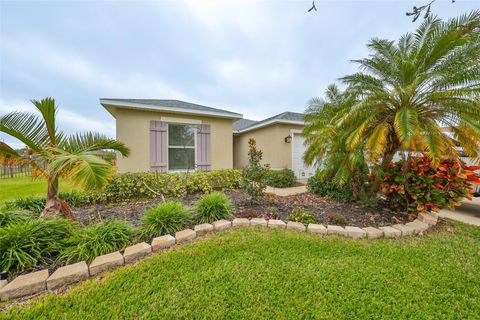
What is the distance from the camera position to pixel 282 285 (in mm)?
2025

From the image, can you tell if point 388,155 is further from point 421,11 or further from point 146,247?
point 146,247

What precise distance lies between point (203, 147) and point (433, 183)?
21.6 feet

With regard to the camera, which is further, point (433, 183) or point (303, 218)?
point (433, 183)

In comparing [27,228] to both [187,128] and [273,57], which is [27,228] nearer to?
[187,128]

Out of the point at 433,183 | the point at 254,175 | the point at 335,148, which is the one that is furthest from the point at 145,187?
the point at 433,183

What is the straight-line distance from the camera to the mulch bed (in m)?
3.81

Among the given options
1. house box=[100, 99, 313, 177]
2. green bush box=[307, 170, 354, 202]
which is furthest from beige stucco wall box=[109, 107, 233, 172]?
green bush box=[307, 170, 354, 202]

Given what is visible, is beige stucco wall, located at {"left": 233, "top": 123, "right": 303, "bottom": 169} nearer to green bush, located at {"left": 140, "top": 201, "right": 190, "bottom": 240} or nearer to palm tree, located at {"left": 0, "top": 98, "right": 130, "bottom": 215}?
green bush, located at {"left": 140, "top": 201, "right": 190, "bottom": 240}

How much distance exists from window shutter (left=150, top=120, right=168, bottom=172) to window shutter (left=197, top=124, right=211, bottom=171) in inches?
47.7

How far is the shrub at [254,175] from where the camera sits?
431 centimetres

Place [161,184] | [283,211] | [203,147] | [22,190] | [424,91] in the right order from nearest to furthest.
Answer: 1. [424,91]
2. [283,211]
3. [161,184]
4. [22,190]
5. [203,147]

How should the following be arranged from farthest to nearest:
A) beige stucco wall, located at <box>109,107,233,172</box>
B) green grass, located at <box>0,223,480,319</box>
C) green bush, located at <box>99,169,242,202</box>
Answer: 1. beige stucco wall, located at <box>109,107,233,172</box>
2. green bush, located at <box>99,169,242,202</box>
3. green grass, located at <box>0,223,480,319</box>

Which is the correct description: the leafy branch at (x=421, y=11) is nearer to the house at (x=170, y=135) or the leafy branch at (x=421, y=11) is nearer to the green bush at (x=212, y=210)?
the green bush at (x=212, y=210)

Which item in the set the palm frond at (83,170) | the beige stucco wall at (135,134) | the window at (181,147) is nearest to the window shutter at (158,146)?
the beige stucco wall at (135,134)
